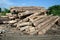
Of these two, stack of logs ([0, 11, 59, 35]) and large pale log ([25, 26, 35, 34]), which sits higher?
stack of logs ([0, 11, 59, 35])

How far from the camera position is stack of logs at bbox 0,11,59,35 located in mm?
13844

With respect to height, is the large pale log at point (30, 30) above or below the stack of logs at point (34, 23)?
below

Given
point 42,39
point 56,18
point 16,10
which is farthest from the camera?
point 16,10

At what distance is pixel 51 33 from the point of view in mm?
13688

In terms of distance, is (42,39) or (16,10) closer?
(42,39)

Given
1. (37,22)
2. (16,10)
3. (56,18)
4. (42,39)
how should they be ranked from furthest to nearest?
(16,10), (56,18), (37,22), (42,39)

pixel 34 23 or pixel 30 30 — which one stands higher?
pixel 34 23

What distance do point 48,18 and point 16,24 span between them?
242 centimetres

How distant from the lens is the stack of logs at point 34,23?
1384 cm

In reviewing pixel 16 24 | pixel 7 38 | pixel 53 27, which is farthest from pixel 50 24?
pixel 7 38

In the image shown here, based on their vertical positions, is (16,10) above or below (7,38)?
above

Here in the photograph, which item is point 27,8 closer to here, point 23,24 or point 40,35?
point 23,24

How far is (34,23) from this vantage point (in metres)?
14.6

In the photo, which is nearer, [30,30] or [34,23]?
[30,30]
